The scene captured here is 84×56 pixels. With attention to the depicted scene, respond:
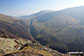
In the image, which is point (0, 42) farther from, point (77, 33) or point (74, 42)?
point (77, 33)

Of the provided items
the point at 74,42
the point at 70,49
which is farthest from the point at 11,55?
the point at 74,42

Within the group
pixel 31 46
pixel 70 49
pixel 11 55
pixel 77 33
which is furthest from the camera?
pixel 77 33

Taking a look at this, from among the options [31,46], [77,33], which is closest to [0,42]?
[31,46]

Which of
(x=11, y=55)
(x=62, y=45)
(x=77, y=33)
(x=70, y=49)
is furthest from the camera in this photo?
(x=77, y=33)

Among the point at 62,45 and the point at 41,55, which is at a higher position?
the point at 41,55

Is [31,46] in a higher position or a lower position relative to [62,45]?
higher

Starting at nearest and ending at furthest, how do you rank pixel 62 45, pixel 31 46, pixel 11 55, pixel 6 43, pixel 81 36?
pixel 11 55 < pixel 31 46 < pixel 6 43 < pixel 62 45 < pixel 81 36

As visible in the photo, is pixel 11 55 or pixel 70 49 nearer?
Answer: pixel 11 55

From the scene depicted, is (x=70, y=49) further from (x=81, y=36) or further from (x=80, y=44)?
(x=81, y=36)

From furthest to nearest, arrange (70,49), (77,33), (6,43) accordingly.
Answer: (77,33) < (70,49) < (6,43)
